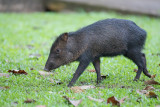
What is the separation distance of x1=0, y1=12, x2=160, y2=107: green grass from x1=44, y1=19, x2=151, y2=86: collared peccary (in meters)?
0.39

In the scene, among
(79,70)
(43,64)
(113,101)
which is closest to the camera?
(113,101)

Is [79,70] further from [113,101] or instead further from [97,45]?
[113,101]

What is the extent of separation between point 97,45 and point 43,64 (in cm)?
175

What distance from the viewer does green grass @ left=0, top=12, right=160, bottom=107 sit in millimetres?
4484

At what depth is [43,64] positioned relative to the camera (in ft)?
22.5

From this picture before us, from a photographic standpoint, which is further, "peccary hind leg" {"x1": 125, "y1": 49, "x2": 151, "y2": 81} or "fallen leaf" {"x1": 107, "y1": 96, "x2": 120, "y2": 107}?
"peccary hind leg" {"x1": 125, "y1": 49, "x2": 151, "y2": 81}

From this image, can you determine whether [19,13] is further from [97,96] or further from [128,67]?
[97,96]

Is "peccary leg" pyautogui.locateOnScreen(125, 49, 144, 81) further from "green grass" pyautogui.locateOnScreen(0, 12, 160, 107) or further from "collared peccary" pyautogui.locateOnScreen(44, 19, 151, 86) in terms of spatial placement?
"green grass" pyautogui.locateOnScreen(0, 12, 160, 107)

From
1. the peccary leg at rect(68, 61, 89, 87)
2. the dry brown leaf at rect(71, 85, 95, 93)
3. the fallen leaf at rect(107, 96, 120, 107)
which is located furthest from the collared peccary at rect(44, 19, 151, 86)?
the fallen leaf at rect(107, 96, 120, 107)

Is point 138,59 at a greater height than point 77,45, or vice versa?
point 77,45

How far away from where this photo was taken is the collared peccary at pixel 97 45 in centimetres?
554

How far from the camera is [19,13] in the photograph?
1432 cm

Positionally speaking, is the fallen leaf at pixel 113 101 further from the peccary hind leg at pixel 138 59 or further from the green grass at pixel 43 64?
the peccary hind leg at pixel 138 59

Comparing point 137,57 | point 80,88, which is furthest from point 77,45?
point 137,57
